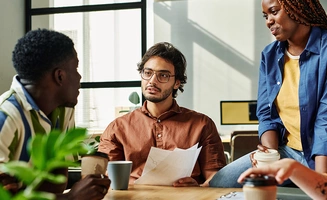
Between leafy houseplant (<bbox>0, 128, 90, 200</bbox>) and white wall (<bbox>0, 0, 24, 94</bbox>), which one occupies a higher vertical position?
white wall (<bbox>0, 0, 24, 94</bbox>)

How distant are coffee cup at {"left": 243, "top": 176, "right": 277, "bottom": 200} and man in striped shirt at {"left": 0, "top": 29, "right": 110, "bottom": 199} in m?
0.41

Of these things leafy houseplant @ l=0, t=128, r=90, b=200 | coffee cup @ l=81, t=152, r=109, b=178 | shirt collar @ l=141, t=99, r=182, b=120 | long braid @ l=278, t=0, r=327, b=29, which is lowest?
coffee cup @ l=81, t=152, r=109, b=178

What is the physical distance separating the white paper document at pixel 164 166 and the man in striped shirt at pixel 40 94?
0.40 metres

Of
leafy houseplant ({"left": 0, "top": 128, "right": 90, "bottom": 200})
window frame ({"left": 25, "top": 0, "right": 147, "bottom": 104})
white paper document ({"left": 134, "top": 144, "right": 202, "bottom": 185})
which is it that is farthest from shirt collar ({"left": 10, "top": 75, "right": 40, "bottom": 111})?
window frame ({"left": 25, "top": 0, "right": 147, "bottom": 104})

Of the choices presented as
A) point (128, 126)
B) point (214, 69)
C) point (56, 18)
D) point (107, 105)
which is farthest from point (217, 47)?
point (128, 126)

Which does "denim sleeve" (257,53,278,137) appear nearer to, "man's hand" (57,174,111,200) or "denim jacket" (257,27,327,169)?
"denim jacket" (257,27,327,169)

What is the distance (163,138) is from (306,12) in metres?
0.78

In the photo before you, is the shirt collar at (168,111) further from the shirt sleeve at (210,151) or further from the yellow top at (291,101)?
the yellow top at (291,101)

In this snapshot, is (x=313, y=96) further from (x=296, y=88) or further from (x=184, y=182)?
(x=184, y=182)

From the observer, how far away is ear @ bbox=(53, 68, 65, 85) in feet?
4.23

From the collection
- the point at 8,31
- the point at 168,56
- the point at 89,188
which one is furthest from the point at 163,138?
the point at 8,31

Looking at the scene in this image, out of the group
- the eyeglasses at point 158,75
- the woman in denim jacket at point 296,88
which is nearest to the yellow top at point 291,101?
the woman in denim jacket at point 296,88

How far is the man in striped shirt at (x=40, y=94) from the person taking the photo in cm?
115

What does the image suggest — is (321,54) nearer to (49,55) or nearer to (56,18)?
(49,55)
